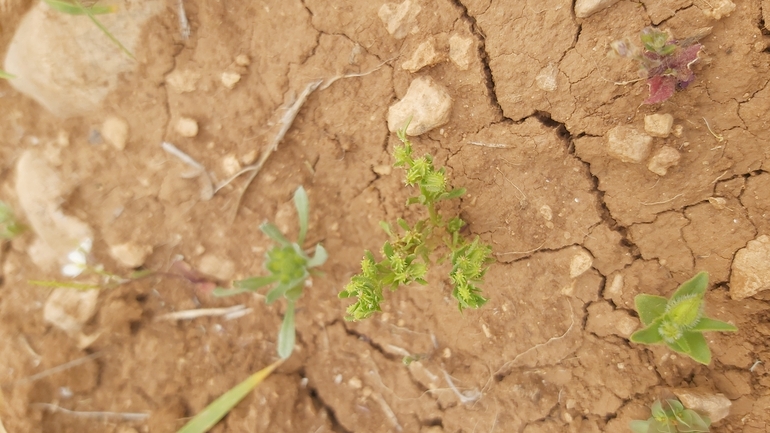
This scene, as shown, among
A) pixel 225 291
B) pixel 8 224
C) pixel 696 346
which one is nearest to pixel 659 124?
pixel 696 346

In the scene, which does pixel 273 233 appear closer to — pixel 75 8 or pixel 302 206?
pixel 302 206

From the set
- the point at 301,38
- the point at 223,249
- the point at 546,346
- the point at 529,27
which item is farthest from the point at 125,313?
the point at 529,27

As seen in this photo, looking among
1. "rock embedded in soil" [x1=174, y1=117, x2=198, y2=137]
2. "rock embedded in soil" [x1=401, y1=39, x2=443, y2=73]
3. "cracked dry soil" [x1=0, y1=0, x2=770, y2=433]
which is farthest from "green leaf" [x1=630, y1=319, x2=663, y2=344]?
"rock embedded in soil" [x1=174, y1=117, x2=198, y2=137]

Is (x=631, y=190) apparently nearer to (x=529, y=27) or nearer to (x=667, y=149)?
(x=667, y=149)

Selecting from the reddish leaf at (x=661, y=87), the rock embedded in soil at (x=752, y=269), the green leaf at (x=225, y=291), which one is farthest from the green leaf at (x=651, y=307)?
the green leaf at (x=225, y=291)

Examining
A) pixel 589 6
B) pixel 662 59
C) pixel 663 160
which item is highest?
pixel 589 6

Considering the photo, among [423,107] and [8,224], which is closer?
[423,107]
